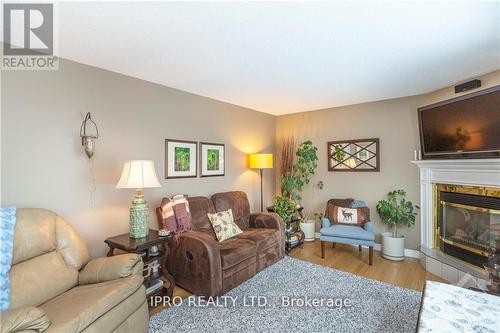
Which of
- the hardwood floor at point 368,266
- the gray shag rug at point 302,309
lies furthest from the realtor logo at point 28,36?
the hardwood floor at point 368,266

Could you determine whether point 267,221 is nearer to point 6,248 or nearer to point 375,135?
point 375,135

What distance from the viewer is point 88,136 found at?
235 centimetres

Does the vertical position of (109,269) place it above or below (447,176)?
below

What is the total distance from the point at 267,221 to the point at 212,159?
1226mm

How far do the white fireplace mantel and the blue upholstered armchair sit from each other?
0.68 meters

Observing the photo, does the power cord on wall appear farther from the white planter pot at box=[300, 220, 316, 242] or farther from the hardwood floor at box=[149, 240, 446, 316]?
the white planter pot at box=[300, 220, 316, 242]

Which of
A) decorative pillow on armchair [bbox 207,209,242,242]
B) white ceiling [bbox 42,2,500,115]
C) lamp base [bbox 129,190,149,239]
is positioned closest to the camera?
white ceiling [bbox 42,2,500,115]

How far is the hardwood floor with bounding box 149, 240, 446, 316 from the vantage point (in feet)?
8.91

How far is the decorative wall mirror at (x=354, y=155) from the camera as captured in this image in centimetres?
383

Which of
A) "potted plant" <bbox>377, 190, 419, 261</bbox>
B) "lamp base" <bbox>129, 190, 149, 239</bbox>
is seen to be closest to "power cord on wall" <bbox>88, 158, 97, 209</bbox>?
"lamp base" <bbox>129, 190, 149, 239</bbox>

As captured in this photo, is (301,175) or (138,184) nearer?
(138,184)

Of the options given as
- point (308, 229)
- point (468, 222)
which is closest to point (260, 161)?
point (308, 229)

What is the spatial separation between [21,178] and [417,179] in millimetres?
4547

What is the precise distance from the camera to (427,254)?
10.0ft
